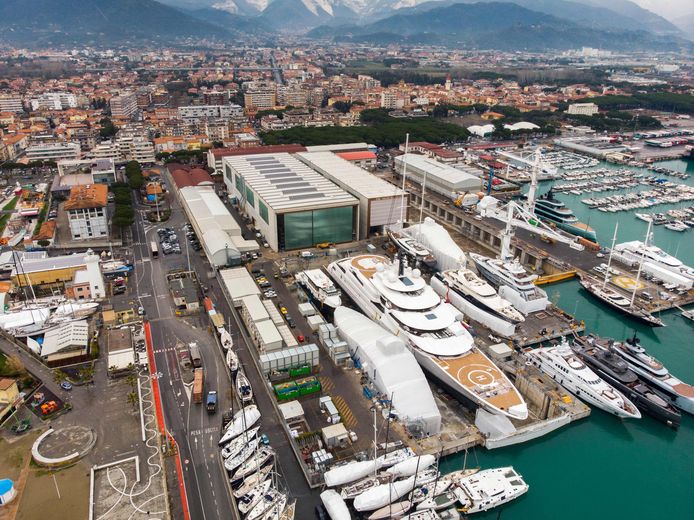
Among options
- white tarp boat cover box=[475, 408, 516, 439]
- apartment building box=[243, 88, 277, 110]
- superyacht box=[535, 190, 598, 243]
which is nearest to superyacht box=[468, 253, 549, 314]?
white tarp boat cover box=[475, 408, 516, 439]

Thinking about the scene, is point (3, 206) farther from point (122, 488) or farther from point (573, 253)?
point (573, 253)

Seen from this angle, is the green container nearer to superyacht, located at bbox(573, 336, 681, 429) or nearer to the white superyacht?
the white superyacht

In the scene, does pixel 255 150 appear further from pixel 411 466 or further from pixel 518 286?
pixel 411 466

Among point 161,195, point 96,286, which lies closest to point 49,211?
point 161,195

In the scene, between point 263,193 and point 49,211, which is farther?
point 49,211

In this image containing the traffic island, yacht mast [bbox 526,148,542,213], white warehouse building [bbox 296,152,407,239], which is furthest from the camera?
white warehouse building [bbox 296,152,407,239]

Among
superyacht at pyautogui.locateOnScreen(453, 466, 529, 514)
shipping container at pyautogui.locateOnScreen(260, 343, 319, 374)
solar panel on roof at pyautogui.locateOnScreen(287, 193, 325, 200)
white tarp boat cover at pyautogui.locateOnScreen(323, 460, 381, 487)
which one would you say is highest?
solar panel on roof at pyautogui.locateOnScreen(287, 193, 325, 200)
